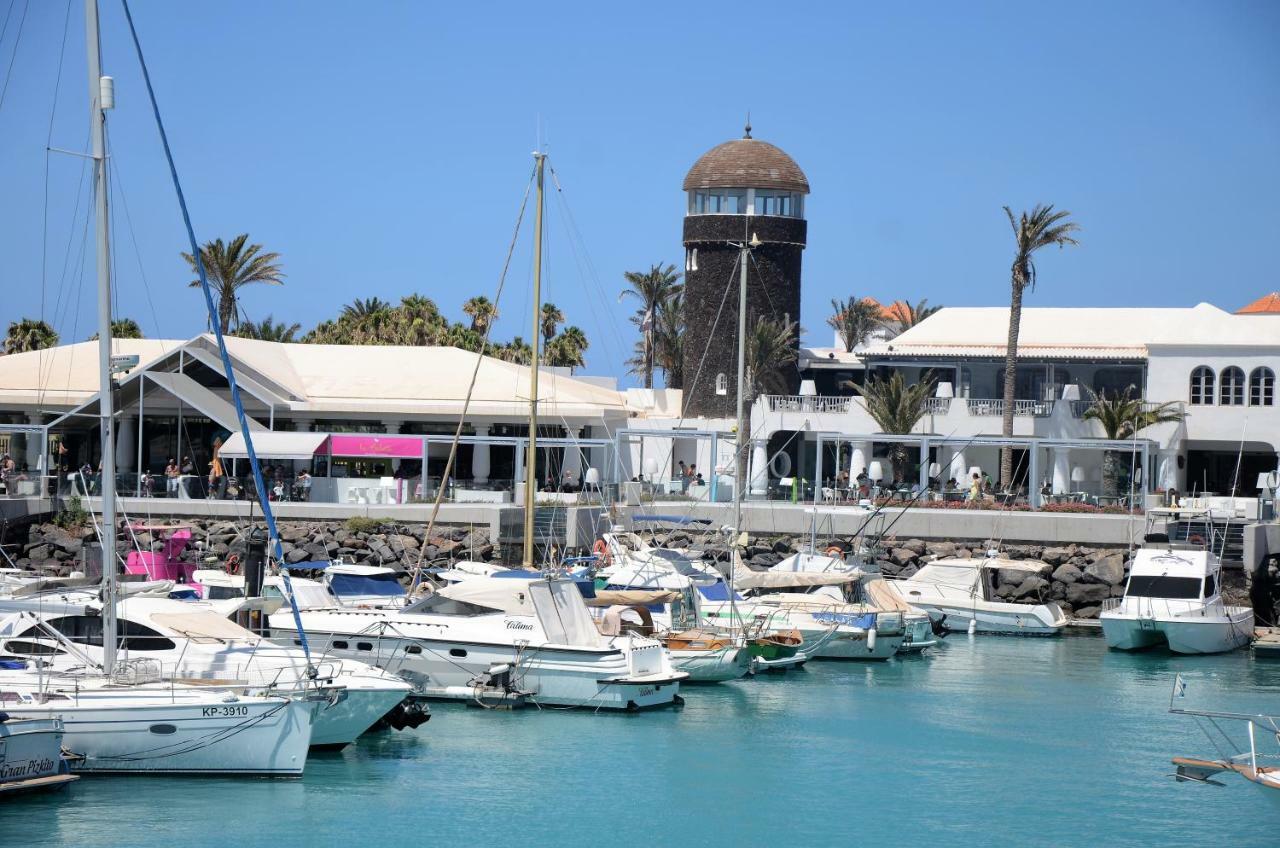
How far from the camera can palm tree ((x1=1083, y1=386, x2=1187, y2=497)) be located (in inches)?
2295

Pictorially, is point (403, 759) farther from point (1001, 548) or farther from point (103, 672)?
point (1001, 548)

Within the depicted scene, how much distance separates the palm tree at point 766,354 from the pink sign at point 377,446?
50.4ft

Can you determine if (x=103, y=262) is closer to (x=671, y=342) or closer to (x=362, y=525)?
(x=362, y=525)

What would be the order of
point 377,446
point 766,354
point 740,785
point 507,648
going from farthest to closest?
point 766,354 < point 377,446 < point 507,648 < point 740,785

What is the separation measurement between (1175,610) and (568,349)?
5359cm

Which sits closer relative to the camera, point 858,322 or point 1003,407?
point 1003,407

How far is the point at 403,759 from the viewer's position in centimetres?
2762

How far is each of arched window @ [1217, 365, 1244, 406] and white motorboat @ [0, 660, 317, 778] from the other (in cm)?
4329

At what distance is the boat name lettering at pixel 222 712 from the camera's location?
2502 centimetres

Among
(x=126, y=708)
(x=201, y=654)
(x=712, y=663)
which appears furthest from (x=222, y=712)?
(x=712, y=663)

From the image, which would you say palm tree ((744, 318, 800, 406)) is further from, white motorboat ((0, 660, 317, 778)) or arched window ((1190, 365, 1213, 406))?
white motorboat ((0, 660, 317, 778))

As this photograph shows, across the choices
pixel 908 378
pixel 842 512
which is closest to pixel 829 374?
pixel 908 378

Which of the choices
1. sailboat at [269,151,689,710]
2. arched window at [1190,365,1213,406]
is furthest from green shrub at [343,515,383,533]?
arched window at [1190,365,1213,406]

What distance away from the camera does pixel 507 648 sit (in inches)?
1248
